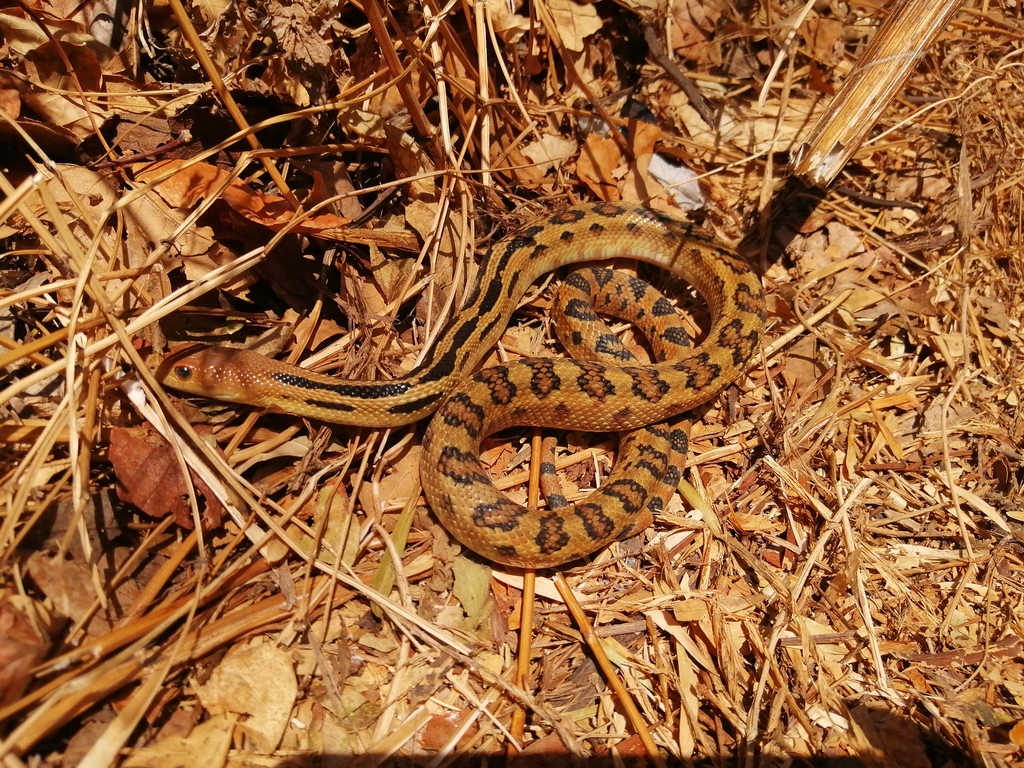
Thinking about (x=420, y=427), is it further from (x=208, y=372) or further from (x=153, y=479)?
(x=153, y=479)

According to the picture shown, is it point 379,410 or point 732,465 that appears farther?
point 732,465

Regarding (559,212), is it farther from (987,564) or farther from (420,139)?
(987,564)

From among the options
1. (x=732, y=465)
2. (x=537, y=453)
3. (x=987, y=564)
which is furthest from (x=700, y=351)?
(x=987, y=564)

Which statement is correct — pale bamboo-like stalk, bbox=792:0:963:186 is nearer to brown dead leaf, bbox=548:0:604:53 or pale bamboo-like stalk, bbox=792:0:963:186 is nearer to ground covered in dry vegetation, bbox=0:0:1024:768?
ground covered in dry vegetation, bbox=0:0:1024:768

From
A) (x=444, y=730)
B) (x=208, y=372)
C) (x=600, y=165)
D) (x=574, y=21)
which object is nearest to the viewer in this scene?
(x=444, y=730)

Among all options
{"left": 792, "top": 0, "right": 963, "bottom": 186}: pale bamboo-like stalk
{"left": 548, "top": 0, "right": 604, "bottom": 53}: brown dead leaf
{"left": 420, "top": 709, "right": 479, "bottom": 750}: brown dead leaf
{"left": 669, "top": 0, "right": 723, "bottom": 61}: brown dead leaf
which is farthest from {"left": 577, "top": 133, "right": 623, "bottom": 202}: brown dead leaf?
{"left": 420, "top": 709, "right": 479, "bottom": 750}: brown dead leaf

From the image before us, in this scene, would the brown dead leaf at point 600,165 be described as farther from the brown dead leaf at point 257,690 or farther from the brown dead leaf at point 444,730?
the brown dead leaf at point 257,690

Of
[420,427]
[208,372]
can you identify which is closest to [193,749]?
[208,372]
